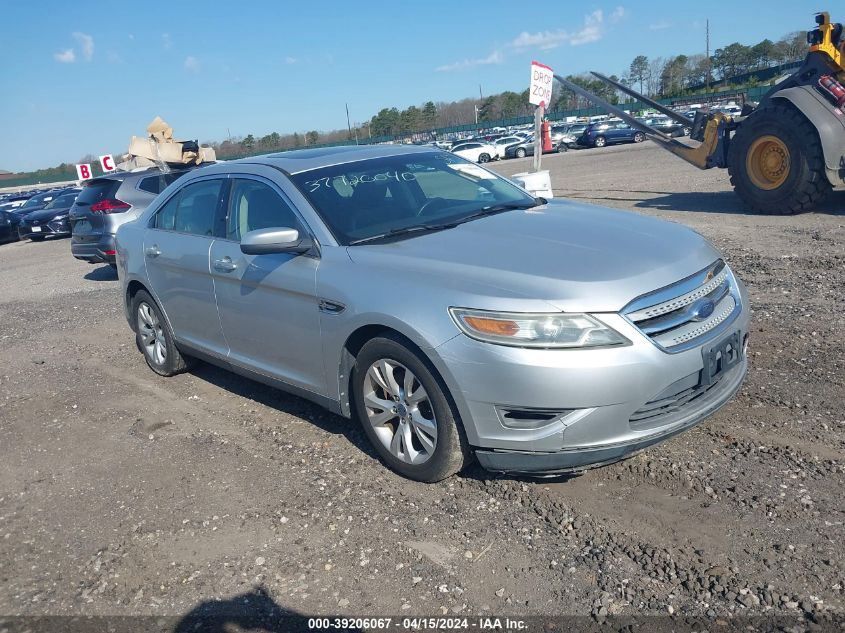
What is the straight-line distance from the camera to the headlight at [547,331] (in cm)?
322

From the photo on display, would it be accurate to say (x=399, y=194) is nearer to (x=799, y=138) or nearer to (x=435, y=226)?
(x=435, y=226)

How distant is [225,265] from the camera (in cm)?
480

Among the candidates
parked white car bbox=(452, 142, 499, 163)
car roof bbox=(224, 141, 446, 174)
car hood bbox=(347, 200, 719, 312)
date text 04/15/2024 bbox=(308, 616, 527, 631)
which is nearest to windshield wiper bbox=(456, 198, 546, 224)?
car hood bbox=(347, 200, 719, 312)

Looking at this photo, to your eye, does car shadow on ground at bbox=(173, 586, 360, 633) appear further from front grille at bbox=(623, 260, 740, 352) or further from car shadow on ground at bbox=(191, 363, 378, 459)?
front grille at bbox=(623, 260, 740, 352)

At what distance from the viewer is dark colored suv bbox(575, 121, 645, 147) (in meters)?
43.0

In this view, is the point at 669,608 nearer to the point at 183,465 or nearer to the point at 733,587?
the point at 733,587

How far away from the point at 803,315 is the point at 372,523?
163 inches

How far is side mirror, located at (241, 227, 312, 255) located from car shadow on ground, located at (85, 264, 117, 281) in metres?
8.91

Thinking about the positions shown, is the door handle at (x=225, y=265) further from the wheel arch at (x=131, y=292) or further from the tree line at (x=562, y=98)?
the tree line at (x=562, y=98)

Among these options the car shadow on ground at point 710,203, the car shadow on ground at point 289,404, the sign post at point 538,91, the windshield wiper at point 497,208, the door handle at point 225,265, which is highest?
the sign post at point 538,91

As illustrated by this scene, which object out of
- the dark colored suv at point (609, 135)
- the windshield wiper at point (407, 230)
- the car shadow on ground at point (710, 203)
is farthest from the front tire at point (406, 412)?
the dark colored suv at point (609, 135)

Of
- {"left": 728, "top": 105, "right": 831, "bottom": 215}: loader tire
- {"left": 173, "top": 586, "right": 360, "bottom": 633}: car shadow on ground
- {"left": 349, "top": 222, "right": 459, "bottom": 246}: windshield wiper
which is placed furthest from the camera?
{"left": 728, "top": 105, "right": 831, "bottom": 215}: loader tire

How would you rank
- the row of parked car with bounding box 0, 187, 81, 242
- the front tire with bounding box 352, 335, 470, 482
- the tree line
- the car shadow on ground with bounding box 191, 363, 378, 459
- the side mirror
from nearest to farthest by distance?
the front tire with bounding box 352, 335, 470, 482 → the side mirror → the car shadow on ground with bounding box 191, 363, 378, 459 → the row of parked car with bounding box 0, 187, 81, 242 → the tree line

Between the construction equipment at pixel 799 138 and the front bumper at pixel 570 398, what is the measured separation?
Answer: 25.8 ft
